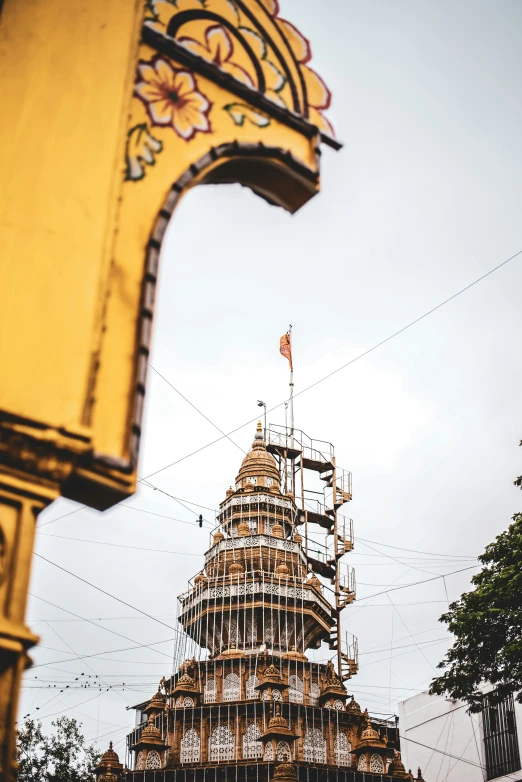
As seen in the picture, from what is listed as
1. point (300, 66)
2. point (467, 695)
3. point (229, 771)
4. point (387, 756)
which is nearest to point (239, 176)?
point (300, 66)

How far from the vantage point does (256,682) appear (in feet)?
79.8

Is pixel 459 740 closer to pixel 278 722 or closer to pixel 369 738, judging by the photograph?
pixel 369 738

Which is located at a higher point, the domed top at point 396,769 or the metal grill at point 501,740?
the metal grill at point 501,740

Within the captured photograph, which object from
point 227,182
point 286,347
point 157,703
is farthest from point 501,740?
point 227,182

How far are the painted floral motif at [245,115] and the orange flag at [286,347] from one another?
96.5 feet

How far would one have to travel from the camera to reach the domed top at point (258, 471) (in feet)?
102

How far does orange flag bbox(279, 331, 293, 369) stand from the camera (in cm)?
3616

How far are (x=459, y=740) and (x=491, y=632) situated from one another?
43.0 ft

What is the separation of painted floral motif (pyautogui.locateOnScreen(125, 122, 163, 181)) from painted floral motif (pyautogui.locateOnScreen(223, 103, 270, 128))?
75 centimetres

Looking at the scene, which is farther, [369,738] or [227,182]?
[369,738]

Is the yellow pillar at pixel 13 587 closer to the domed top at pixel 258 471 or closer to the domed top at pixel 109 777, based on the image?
the domed top at pixel 109 777

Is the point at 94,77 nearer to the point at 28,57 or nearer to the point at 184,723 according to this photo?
the point at 28,57

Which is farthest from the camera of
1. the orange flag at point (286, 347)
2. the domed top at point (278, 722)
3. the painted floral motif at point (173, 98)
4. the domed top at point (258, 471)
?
the orange flag at point (286, 347)

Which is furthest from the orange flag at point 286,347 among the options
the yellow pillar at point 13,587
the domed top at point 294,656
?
the yellow pillar at point 13,587
